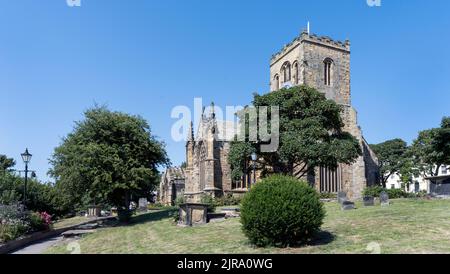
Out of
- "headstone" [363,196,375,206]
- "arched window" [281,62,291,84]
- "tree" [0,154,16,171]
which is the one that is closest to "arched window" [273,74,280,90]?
"arched window" [281,62,291,84]

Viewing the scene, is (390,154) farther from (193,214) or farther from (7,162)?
(7,162)

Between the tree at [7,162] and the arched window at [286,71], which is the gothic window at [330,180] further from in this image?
the tree at [7,162]

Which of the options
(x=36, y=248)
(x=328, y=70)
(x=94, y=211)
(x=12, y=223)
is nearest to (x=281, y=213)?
(x=36, y=248)

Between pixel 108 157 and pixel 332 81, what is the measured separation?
28857 mm

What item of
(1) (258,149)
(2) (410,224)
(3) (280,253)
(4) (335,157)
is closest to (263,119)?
(1) (258,149)

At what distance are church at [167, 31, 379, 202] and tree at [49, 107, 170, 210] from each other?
41.9 feet

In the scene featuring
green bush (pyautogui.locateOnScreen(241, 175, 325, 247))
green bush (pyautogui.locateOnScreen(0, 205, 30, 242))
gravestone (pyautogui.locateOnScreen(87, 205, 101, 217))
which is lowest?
gravestone (pyautogui.locateOnScreen(87, 205, 101, 217))

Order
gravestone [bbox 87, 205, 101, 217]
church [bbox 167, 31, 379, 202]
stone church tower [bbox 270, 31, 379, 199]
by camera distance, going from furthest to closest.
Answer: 1. stone church tower [bbox 270, 31, 379, 199]
2. gravestone [bbox 87, 205, 101, 217]
3. church [bbox 167, 31, 379, 202]

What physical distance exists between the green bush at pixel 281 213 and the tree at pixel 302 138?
1618 cm

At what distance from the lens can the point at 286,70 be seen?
1809 inches

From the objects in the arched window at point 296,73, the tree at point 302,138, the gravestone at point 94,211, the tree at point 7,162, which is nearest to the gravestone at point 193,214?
the tree at point 302,138

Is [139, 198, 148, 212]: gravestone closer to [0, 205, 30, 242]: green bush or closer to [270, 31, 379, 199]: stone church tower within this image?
[270, 31, 379, 199]: stone church tower

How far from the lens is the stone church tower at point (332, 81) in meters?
40.4

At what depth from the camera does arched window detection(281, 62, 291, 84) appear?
148 ft
